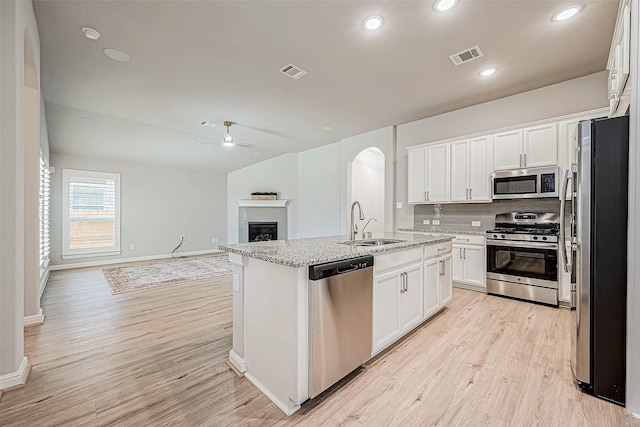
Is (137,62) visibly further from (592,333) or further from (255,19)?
(592,333)

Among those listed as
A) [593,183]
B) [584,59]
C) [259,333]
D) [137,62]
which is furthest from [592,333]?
[137,62]

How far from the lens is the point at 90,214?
6.42 m

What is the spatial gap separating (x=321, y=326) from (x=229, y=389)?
32.5 inches

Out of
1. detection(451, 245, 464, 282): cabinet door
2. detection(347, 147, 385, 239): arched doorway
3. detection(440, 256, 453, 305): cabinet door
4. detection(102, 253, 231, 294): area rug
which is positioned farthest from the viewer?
detection(347, 147, 385, 239): arched doorway

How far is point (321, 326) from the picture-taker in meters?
1.70

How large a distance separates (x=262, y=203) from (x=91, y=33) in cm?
593

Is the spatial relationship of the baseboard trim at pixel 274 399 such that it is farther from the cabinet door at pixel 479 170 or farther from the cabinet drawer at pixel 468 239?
the cabinet door at pixel 479 170

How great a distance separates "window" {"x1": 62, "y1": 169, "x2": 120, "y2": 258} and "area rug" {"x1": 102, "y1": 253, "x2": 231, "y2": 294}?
932 millimetres

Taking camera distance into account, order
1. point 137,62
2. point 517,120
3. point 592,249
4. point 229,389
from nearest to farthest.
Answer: point 592,249 < point 229,389 < point 137,62 < point 517,120

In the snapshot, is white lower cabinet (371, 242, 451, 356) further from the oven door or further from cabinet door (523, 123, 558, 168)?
cabinet door (523, 123, 558, 168)

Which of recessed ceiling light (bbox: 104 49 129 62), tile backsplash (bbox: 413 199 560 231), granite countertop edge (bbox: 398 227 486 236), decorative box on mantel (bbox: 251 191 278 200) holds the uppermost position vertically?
recessed ceiling light (bbox: 104 49 129 62)

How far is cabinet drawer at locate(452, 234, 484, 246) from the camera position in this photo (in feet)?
13.0

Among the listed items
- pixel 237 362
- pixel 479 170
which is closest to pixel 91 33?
pixel 237 362

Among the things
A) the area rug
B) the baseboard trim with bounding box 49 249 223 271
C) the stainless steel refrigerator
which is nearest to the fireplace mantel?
the baseboard trim with bounding box 49 249 223 271
